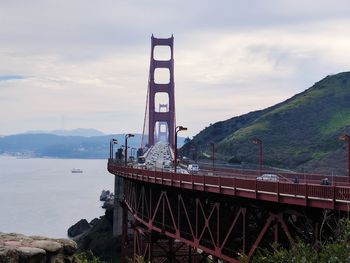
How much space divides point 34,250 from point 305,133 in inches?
4776

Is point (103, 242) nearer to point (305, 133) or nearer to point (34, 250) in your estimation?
point (34, 250)

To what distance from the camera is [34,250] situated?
1513cm

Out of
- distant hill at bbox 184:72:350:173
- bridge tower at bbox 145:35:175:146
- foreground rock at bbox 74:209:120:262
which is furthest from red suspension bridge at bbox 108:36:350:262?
bridge tower at bbox 145:35:175:146

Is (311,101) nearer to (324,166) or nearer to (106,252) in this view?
(324,166)

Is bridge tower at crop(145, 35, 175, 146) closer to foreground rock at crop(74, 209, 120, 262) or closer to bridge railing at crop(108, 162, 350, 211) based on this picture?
foreground rock at crop(74, 209, 120, 262)

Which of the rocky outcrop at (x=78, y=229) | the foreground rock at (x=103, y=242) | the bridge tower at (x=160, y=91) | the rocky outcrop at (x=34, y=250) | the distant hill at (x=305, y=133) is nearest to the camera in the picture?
the rocky outcrop at (x=34, y=250)

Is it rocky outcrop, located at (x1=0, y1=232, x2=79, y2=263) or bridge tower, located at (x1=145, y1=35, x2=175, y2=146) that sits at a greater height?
bridge tower, located at (x1=145, y1=35, x2=175, y2=146)

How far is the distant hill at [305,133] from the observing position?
359ft

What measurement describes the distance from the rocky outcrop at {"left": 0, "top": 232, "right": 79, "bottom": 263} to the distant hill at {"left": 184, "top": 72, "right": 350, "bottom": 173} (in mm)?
73827

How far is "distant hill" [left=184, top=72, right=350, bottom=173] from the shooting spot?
359ft

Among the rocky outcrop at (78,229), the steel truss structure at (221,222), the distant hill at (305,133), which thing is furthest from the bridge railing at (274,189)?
the distant hill at (305,133)

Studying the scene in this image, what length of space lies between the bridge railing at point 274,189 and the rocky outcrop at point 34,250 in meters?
8.86

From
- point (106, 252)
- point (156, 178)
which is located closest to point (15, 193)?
point (106, 252)

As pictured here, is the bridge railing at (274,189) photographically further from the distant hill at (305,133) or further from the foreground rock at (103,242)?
the distant hill at (305,133)
